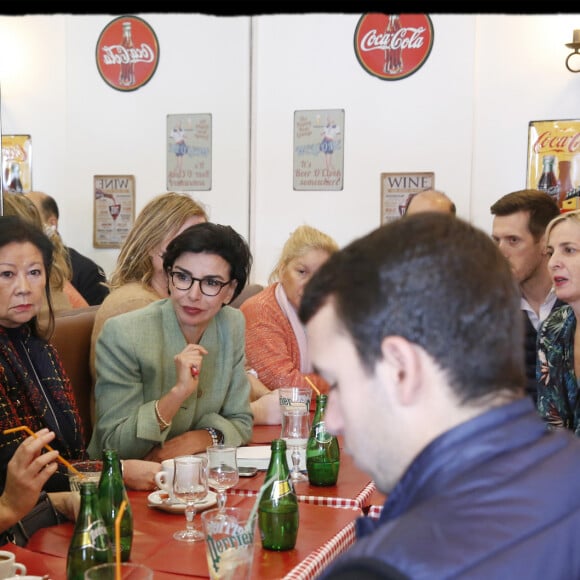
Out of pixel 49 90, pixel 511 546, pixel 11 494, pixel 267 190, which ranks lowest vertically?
pixel 11 494

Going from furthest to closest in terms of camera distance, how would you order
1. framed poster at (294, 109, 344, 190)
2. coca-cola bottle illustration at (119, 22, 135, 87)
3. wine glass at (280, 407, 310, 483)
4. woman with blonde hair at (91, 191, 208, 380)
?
coca-cola bottle illustration at (119, 22, 135, 87) < framed poster at (294, 109, 344, 190) < woman with blonde hair at (91, 191, 208, 380) < wine glass at (280, 407, 310, 483)

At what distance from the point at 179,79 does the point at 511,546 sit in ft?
17.8

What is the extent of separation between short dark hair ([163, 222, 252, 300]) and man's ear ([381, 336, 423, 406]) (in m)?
1.75

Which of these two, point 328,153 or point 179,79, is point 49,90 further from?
point 328,153

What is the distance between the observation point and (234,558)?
1.35 metres

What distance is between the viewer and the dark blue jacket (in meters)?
0.63

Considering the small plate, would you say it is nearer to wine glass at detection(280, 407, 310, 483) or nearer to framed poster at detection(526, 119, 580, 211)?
wine glass at detection(280, 407, 310, 483)

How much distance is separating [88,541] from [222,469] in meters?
0.50

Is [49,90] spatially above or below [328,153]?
above

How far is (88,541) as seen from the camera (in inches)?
53.4

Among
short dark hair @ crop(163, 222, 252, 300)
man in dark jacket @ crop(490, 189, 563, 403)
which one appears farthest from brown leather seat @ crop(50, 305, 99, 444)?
man in dark jacket @ crop(490, 189, 563, 403)

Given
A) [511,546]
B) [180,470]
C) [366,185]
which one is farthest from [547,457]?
[366,185]

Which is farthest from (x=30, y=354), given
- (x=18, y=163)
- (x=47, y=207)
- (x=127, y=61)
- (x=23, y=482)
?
(x=127, y=61)

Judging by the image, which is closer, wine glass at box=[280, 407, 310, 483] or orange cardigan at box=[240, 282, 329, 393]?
wine glass at box=[280, 407, 310, 483]
